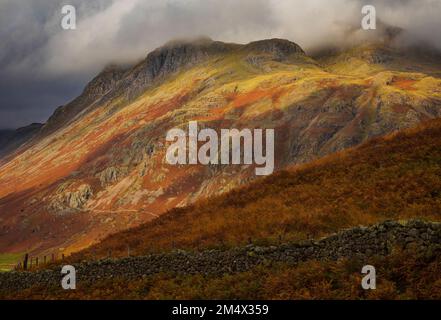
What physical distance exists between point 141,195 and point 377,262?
142789 mm

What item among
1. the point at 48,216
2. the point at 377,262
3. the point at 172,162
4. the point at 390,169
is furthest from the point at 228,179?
the point at 377,262

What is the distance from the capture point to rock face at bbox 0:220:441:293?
20672 millimetres

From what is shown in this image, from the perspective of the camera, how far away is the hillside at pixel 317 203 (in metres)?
32.2

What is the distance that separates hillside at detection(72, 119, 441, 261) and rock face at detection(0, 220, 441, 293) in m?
2.91

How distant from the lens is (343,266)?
66.1ft

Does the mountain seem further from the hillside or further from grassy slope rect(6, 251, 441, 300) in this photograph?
grassy slope rect(6, 251, 441, 300)

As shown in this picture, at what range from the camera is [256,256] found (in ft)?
80.4

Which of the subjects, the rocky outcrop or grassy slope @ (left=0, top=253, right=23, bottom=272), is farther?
the rocky outcrop

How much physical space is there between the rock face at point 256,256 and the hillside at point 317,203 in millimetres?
2909

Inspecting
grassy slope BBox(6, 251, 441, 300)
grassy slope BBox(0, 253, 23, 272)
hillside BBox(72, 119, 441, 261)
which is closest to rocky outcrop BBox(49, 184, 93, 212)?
grassy slope BBox(0, 253, 23, 272)

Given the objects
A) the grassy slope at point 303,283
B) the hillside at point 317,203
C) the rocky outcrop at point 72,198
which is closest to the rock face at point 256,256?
the grassy slope at point 303,283

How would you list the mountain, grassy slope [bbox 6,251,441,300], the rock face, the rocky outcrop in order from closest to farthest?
grassy slope [bbox 6,251,441,300]
the rock face
the mountain
the rocky outcrop

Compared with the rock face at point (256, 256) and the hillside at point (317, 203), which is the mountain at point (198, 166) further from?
the rock face at point (256, 256)
